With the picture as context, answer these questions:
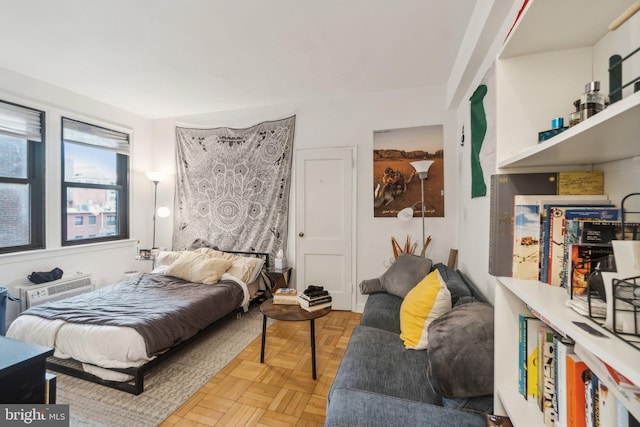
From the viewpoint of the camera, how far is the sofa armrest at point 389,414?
41.6 inches

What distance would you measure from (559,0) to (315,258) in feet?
10.7

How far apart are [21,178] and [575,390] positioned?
4.56 metres

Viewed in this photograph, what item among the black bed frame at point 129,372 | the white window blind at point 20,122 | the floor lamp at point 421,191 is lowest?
the black bed frame at point 129,372

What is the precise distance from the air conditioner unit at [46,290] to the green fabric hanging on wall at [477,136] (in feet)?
14.0

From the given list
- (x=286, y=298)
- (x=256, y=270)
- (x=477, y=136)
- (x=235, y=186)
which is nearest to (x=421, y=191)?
(x=477, y=136)

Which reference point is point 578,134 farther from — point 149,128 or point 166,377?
point 149,128

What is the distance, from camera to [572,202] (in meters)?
0.84

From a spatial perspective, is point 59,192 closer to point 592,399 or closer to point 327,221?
point 327,221

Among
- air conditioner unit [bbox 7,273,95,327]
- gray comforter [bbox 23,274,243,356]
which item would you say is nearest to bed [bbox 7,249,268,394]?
gray comforter [bbox 23,274,243,356]

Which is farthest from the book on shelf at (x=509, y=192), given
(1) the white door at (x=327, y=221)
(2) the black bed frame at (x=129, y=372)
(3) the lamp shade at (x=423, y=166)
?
(1) the white door at (x=327, y=221)

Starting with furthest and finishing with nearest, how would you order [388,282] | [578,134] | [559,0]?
[388,282] → [559,0] → [578,134]

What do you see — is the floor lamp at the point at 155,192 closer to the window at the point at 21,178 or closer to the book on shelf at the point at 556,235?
the window at the point at 21,178

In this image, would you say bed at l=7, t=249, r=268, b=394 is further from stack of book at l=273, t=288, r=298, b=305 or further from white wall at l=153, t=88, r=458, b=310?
white wall at l=153, t=88, r=458, b=310

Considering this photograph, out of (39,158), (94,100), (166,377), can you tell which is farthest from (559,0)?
(94,100)
